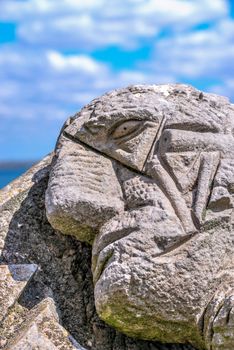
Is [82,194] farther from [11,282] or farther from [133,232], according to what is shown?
[11,282]

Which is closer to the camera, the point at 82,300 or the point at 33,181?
the point at 82,300

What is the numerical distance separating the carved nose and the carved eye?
123 millimetres

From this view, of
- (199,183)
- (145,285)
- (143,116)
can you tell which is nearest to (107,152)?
(143,116)

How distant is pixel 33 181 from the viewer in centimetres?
310

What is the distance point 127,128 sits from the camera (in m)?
2.71

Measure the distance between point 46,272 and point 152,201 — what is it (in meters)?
0.59

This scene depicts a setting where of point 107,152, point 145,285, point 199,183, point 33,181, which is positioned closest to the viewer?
point 145,285

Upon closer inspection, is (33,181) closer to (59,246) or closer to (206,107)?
(59,246)

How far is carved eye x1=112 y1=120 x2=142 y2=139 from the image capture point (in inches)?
106

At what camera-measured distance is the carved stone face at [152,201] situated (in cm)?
242

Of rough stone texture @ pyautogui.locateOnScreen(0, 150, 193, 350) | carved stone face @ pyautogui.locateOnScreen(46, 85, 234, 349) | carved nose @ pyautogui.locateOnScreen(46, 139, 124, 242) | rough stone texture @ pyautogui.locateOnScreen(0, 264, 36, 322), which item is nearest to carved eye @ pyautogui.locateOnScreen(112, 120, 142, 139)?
carved stone face @ pyautogui.locateOnScreen(46, 85, 234, 349)

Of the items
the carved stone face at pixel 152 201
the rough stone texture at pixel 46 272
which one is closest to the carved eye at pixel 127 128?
the carved stone face at pixel 152 201

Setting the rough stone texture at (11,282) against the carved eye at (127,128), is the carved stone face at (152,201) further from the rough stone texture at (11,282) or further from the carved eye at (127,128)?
the rough stone texture at (11,282)

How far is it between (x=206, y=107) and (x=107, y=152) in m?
0.45
